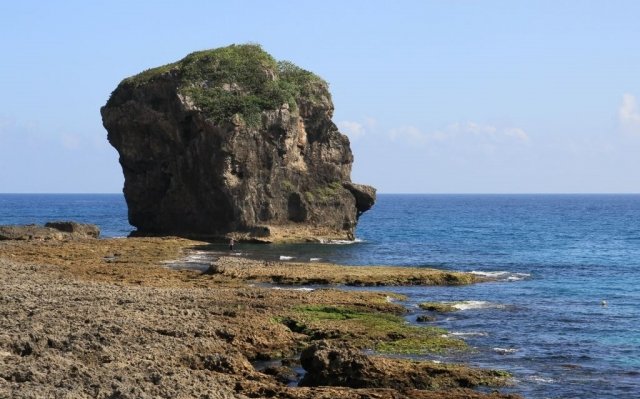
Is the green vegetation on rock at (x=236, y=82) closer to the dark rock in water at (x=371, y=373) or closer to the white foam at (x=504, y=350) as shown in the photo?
the white foam at (x=504, y=350)

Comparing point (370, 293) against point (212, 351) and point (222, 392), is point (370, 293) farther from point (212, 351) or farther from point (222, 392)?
point (222, 392)

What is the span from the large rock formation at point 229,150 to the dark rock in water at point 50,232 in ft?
27.1

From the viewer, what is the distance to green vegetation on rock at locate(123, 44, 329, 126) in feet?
283

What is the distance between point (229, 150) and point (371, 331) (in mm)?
49520

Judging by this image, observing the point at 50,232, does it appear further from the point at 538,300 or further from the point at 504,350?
the point at 504,350

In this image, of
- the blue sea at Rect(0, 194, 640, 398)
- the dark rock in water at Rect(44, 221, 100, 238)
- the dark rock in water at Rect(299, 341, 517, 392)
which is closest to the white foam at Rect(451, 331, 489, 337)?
the blue sea at Rect(0, 194, 640, 398)

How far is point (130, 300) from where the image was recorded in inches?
1467

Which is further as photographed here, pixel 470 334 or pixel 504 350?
pixel 470 334

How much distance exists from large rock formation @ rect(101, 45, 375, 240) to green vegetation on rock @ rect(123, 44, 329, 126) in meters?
0.11

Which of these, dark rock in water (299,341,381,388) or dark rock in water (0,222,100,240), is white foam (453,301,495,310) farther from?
dark rock in water (0,222,100,240)

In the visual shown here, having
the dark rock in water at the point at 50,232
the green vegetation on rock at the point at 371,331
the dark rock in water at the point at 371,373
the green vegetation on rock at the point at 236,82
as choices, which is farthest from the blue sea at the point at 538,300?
the green vegetation on rock at the point at 236,82

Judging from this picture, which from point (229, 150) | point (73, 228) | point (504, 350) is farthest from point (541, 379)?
point (73, 228)

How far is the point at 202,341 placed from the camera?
3042 cm

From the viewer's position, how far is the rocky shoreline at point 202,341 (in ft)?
79.3
